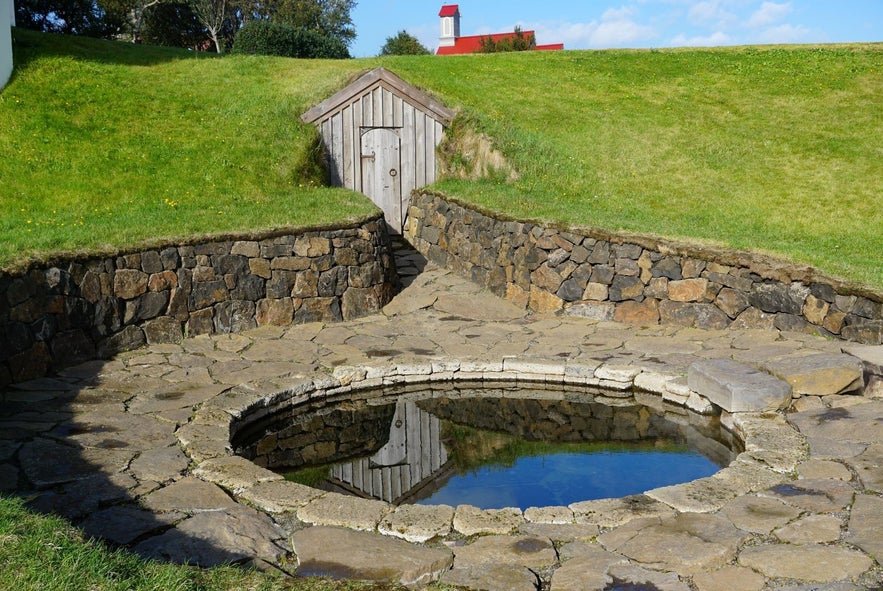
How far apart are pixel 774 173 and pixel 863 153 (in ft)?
6.89

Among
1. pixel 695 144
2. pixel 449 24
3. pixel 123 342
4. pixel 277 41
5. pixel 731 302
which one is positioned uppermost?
pixel 449 24

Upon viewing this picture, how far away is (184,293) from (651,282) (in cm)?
546

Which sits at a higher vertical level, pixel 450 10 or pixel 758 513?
pixel 450 10

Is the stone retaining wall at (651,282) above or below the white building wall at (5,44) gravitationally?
below

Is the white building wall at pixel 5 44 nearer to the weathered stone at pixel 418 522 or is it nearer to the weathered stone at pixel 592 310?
the weathered stone at pixel 592 310

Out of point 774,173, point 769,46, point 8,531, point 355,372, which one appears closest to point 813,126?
point 774,173

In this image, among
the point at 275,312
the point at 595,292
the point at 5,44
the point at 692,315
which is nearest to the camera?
the point at 692,315

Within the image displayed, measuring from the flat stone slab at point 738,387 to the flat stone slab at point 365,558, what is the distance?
3.47 meters

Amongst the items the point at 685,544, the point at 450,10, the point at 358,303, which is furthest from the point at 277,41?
the point at 450,10

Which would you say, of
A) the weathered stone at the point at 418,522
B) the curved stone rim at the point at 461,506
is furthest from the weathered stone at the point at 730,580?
the weathered stone at the point at 418,522

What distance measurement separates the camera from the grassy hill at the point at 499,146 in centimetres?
1144

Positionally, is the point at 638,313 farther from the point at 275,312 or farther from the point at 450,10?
the point at 450,10

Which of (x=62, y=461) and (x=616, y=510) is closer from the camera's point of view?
(x=616, y=510)

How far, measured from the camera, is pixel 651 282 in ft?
34.6
